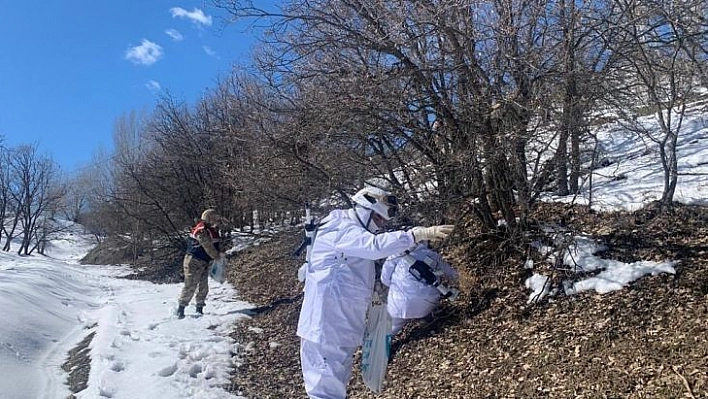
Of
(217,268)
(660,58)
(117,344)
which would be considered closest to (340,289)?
(117,344)

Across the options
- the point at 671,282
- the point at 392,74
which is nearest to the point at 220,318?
the point at 392,74

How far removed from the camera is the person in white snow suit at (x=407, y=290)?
673 cm

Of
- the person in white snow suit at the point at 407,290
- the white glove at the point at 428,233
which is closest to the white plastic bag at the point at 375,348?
the white glove at the point at 428,233

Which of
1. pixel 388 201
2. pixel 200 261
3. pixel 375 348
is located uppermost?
pixel 388 201

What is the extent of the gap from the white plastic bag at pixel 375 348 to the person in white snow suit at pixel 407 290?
1.99 m

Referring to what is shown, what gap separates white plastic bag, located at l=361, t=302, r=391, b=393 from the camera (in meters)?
4.62

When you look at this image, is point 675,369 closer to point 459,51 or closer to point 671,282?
point 671,282

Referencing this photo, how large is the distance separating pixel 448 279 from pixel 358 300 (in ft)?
9.79

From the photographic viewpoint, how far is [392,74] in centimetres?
737

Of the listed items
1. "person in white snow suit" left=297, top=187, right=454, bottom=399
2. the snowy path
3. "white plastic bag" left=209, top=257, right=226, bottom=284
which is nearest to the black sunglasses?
"person in white snow suit" left=297, top=187, right=454, bottom=399

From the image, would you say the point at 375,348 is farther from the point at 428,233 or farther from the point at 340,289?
the point at 428,233

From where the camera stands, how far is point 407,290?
6773 millimetres

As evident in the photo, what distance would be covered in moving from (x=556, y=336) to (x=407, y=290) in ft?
6.06

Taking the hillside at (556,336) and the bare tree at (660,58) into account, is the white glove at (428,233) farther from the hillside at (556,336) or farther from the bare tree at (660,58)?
the bare tree at (660,58)
